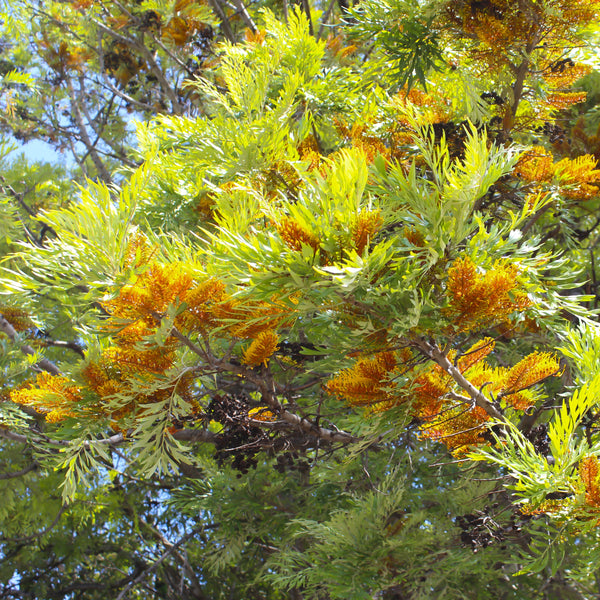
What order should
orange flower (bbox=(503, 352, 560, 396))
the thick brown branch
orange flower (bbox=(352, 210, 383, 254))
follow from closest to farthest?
orange flower (bbox=(352, 210, 383, 254)) < the thick brown branch < orange flower (bbox=(503, 352, 560, 396))

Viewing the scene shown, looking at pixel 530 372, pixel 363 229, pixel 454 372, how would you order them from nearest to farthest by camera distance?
1. pixel 363 229
2. pixel 454 372
3. pixel 530 372

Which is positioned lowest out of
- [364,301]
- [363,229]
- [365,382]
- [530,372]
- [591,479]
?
[591,479]

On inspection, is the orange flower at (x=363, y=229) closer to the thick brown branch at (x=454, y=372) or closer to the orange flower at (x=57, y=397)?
the thick brown branch at (x=454, y=372)

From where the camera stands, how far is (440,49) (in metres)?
2.09

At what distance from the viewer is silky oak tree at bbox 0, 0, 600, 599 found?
3.87 feet

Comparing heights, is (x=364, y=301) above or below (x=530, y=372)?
above

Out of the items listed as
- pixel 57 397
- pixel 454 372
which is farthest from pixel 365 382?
pixel 57 397

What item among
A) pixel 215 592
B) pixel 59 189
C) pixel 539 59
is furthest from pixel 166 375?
pixel 59 189

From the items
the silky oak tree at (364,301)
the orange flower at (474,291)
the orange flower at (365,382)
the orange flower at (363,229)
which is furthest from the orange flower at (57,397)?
the orange flower at (474,291)

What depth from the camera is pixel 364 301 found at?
1169 millimetres

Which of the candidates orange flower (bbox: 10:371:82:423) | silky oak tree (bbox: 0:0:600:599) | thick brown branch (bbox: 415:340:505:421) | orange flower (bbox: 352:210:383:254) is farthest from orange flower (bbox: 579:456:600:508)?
orange flower (bbox: 10:371:82:423)

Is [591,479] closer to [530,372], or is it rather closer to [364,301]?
[530,372]

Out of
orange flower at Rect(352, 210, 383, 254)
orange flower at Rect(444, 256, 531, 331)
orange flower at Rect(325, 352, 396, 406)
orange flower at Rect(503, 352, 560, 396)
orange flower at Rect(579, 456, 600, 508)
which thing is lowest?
orange flower at Rect(579, 456, 600, 508)

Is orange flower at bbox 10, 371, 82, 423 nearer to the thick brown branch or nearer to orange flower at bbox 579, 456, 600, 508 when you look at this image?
the thick brown branch
